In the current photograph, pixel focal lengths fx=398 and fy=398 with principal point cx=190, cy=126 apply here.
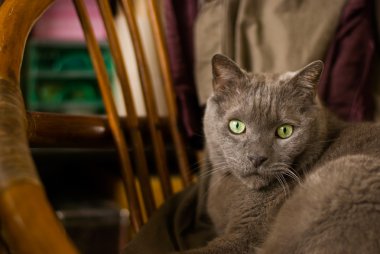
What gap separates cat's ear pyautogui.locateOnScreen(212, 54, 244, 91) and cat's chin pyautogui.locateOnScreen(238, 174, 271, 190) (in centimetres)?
25

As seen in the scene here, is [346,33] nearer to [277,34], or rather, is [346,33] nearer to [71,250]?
[277,34]

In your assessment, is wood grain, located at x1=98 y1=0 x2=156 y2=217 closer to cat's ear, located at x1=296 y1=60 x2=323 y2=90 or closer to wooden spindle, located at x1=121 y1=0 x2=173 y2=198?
wooden spindle, located at x1=121 y1=0 x2=173 y2=198

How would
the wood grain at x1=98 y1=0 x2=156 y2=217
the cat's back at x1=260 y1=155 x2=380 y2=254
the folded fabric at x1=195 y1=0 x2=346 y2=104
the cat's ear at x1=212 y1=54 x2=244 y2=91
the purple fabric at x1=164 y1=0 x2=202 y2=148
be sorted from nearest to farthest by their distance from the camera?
the cat's back at x1=260 y1=155 x2=380 y2=254 < the cat's ear at x1=212 y1=54 x2=244 y2=91 < the wood grain at x1=98 y1=0 x2=156 y2=217 < the folded fabric at x1=195 y1=0 x2=346 y2=104 < the purple fabric at x1=164 y1=0 x2=202 y2=148

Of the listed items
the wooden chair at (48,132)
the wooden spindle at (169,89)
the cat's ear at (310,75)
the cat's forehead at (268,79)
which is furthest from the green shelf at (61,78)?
the cat's ear at (310,75)

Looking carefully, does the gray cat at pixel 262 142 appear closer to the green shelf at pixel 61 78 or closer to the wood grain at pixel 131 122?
the wood grain at pixel 131 122

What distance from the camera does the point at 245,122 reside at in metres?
0.93

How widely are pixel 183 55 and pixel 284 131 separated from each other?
0.63 m

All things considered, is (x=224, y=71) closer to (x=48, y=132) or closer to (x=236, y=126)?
(x=236, y=126)

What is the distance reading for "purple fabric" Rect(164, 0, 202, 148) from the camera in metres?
1.37

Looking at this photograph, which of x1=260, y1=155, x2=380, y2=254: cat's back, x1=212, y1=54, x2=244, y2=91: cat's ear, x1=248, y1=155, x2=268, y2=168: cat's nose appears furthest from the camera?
x1=212, y1=54, x2=244, y2=91: cat's ear

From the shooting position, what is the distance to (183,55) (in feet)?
4.72

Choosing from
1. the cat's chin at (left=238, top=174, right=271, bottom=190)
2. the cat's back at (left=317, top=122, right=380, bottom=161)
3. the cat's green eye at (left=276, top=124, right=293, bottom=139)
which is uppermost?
the cat's green eye at (left=276, top=124, right=293, bottom=139)

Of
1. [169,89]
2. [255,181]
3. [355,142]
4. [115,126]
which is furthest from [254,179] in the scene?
[169,89]

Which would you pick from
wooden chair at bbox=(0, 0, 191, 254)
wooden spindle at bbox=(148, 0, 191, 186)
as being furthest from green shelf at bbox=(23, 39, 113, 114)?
wooden chair at bbox=(0, 0, 191, 254)
